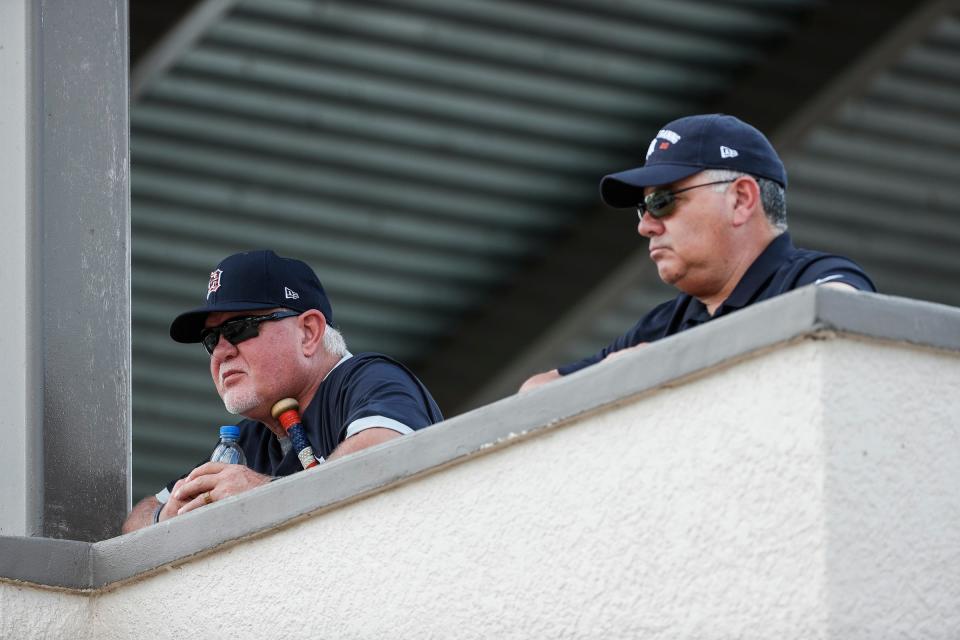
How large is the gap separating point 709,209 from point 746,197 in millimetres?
89

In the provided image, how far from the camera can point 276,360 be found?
4.82 metres

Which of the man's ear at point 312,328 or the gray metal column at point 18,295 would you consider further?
the man's ear at point 312,328

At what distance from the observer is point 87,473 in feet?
14.6

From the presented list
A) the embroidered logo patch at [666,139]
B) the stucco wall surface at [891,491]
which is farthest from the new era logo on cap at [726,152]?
the stucco wall surface at [891,491]

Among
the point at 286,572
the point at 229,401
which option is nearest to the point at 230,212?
the point at 229,401

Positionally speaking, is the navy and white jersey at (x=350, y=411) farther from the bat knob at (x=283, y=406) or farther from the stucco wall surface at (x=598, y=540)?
the stucco wall surface at (x=598, y=540)

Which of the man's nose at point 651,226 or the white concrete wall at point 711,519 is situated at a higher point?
the man's nose at point 651,226

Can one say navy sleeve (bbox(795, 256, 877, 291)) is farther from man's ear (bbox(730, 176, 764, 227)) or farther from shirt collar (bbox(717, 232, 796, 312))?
man's ear (bbox(730, 176, 764, 227))

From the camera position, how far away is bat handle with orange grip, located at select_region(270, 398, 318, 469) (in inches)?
180

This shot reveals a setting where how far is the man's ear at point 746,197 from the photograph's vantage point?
428 centimetres

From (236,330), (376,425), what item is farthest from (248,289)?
(376,425)

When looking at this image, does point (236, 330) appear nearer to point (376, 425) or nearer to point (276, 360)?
point (276, 360)

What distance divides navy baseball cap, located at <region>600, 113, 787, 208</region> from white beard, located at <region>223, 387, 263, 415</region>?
3.50ft

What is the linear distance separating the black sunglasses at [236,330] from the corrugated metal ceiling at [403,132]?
5612mm
